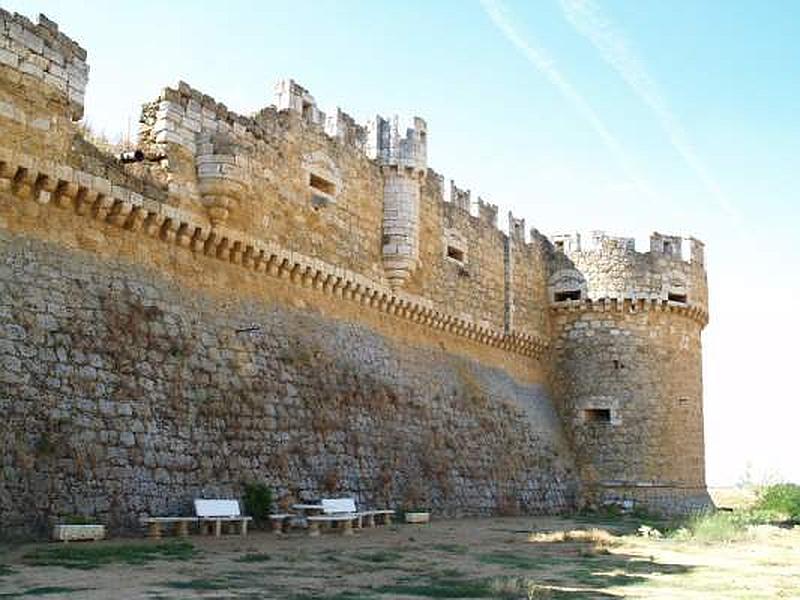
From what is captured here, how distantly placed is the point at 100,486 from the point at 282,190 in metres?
6.24

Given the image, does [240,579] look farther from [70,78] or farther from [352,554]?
[70,78]

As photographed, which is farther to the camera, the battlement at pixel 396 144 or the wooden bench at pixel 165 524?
the battlement at pixel 396 144

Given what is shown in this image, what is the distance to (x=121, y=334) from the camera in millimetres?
11898

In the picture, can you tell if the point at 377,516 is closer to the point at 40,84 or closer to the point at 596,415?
the point at 40,84

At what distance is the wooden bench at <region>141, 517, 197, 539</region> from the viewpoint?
1105cm

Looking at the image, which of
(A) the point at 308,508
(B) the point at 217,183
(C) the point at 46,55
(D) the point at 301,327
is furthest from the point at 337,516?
(C) the point at 46,55

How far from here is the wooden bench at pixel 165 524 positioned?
11.1 meters

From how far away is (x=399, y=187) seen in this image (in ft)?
59.2

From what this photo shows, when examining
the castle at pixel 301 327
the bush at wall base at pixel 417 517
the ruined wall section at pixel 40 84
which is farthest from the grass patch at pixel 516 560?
the ruined wall section at pixel 40 84

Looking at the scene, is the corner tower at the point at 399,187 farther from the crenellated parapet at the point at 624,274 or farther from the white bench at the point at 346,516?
the crenellated parapet at the point at 624,274

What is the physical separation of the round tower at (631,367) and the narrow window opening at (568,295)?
0.03m

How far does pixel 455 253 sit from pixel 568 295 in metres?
4.82

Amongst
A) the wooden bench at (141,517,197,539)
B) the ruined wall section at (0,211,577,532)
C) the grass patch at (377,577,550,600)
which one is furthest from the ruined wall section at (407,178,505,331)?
the grass patch at (377,577,550,600)

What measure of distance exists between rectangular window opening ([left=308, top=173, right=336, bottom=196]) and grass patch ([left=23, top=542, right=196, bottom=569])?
7678 millimetres
